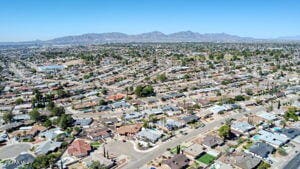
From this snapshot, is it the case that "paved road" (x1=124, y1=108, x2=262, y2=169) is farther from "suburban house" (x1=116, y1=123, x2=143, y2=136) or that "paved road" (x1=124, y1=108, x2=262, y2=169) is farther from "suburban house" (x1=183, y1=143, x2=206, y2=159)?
"suburban house" (x1=116, y1=123, x2=143, y2=136)

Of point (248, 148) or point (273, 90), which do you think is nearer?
point (248, 148)

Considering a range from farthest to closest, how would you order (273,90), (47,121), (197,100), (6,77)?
(6,77)
(273,90)
(197,100)
(47,121)

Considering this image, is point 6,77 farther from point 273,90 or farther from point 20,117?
point 273,90

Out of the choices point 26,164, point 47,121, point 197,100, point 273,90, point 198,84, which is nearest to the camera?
point 26,164

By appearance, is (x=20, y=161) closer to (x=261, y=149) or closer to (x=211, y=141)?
(x=211, y=141)

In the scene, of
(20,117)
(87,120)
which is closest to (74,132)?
(87,120)

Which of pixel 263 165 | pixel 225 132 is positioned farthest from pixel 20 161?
pixel 263 165

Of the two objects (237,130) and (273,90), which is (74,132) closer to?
(237,130)
